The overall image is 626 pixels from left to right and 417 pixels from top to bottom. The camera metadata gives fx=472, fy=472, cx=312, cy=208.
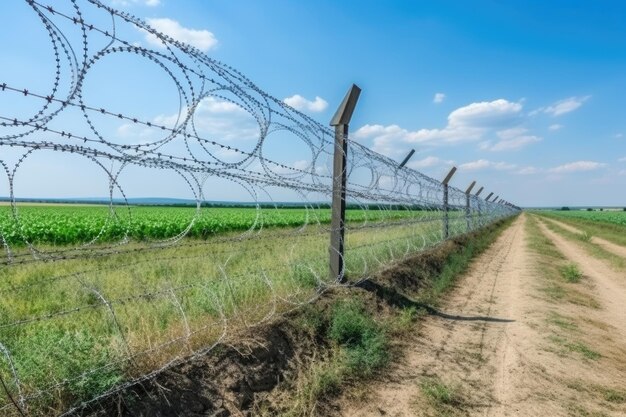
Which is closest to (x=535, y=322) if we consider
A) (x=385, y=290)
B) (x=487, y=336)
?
(x=487, y=336)

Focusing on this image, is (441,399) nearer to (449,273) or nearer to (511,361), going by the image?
(511,361)

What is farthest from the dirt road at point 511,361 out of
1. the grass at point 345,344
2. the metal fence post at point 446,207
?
the metal fence post at point 446,207

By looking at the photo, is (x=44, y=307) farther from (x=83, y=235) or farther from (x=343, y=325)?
(x=83, y=235)

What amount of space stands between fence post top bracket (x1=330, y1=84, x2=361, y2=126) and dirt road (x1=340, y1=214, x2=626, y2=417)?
292 centimetres

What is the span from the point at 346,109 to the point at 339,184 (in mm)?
1077

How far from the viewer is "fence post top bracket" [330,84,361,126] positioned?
6.53m

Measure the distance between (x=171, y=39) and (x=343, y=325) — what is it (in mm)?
3156

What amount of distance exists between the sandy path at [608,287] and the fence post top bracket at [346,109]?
4554 millimetres

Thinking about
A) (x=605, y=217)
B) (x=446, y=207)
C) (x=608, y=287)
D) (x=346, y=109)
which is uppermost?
(x=346, y=109)

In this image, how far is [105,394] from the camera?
281 centimetres

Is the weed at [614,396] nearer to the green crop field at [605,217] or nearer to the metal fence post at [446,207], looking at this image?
the metal fence post at [446,207]

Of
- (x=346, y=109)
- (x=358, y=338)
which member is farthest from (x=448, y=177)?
(x=358, y=338)

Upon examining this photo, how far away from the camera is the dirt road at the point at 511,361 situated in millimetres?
3830

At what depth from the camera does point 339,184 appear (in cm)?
635
